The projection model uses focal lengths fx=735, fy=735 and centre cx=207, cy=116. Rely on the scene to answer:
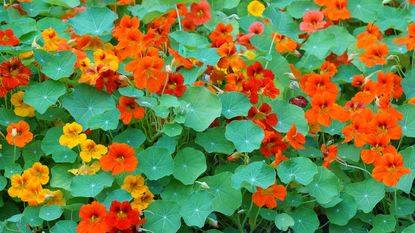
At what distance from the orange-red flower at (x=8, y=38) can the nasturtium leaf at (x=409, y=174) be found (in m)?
1.44

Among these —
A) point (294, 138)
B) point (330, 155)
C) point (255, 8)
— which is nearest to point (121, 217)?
point (294, 138)

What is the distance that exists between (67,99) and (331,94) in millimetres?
933

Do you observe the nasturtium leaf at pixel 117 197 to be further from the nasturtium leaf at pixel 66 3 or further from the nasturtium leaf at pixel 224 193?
the nasturtium leaf at pixel 66 3

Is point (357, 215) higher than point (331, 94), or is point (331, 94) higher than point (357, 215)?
point (331, 94)

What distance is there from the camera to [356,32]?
10.5 feet

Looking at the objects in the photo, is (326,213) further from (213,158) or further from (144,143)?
(144,143)

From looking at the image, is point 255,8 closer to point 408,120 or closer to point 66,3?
point 66,3

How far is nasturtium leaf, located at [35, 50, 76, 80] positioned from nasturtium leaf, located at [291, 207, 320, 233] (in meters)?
0.93

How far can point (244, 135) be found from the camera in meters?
2.43

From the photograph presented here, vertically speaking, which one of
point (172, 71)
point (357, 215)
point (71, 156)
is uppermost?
point (172, 71)

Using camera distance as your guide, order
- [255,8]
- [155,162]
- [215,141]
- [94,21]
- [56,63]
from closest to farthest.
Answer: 1. [155,162]
2. [215,141]
3. [56,63]
4. [94,21]
5. [255,8]

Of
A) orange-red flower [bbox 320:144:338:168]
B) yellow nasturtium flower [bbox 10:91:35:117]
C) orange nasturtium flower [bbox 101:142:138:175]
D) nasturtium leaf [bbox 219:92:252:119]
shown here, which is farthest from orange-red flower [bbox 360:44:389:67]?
yellow nasturtium flower [bbox 10:91:35:117]

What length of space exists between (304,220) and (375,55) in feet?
2.64

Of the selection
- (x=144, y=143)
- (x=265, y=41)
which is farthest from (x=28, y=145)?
(x=265, y=41)
